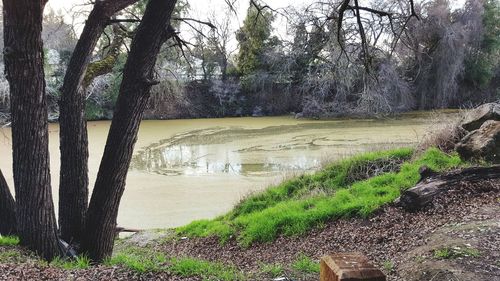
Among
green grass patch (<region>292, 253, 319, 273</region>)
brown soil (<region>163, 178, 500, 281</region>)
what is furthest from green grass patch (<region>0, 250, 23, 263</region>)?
green grass patch (<region>292, 253, 319, 273</region>)

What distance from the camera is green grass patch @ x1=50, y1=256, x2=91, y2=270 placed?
316cm

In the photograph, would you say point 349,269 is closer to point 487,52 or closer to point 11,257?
point 11,257

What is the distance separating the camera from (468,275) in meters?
2.92

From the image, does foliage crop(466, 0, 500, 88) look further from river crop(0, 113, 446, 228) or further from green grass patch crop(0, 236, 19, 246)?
green grass patch crop(0, 236, 19, 246)

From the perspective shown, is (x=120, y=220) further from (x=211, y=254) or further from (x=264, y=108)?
(x=264, y=108)

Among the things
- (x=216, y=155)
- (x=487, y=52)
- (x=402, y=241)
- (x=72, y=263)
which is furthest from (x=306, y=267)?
(x=487, y=52)

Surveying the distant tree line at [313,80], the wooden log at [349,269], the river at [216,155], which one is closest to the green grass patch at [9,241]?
the wooden log at [349,269]

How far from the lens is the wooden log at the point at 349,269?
1309mm

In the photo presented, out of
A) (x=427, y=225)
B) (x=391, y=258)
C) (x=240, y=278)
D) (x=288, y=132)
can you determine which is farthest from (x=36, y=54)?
(x=288, y=132)

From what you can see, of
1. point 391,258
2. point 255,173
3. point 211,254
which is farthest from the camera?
point 255,173

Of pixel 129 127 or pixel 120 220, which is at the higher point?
pixel 129 127

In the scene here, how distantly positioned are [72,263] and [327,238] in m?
2.93

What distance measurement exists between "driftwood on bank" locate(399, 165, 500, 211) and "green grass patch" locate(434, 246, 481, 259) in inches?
64.5

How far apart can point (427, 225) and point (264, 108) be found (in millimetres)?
22399
